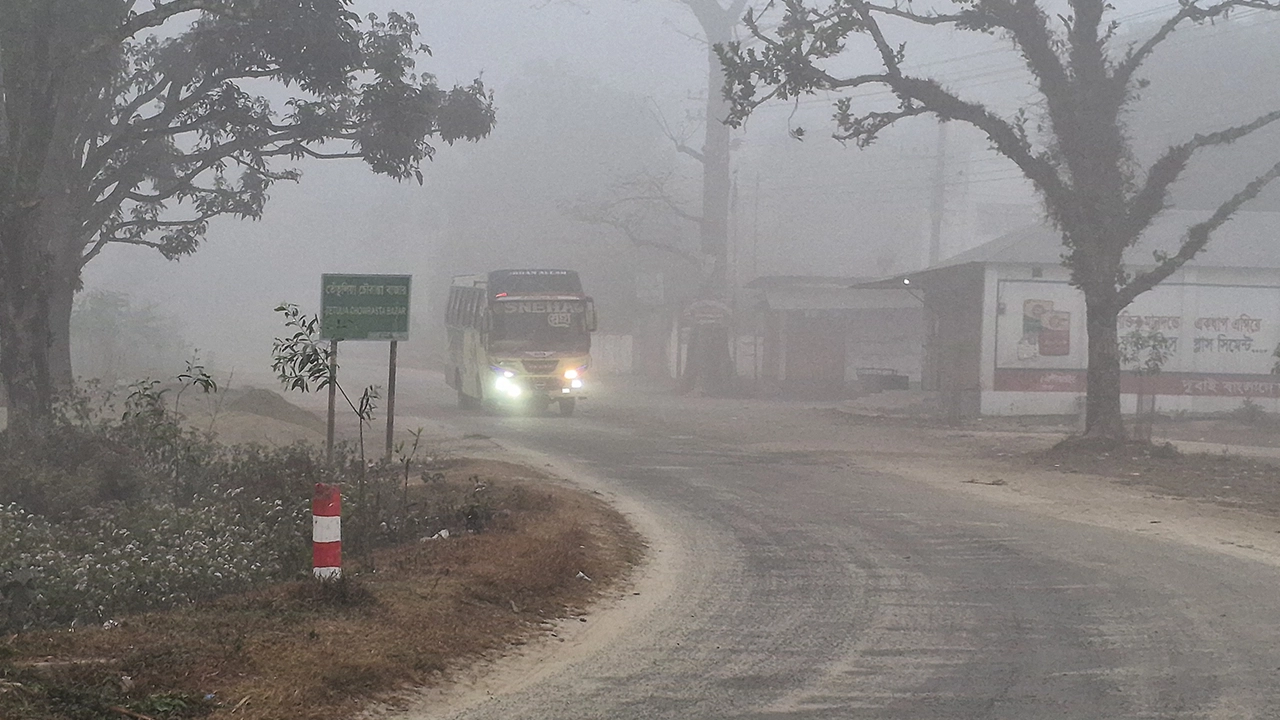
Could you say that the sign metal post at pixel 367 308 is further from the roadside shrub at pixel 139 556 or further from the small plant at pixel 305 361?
the roadside shrub at pixel 139 556

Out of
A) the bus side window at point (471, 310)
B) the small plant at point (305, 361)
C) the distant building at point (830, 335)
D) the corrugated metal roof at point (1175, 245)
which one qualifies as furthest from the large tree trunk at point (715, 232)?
the small plant at point (305, 361)

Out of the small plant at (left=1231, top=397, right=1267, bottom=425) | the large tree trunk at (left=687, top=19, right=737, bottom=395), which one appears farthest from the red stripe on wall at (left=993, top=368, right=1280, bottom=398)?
the large tree trunk at (left=687, top=19, right=737, bottom=395)

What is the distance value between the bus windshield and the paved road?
12.6m

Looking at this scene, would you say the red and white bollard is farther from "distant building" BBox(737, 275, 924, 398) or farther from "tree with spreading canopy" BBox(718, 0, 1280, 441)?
"distant building" BBox(737, 275, 924, 398)

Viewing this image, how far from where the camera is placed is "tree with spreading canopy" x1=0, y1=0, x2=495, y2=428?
48.0 ft

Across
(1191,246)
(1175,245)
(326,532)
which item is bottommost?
(326,532)

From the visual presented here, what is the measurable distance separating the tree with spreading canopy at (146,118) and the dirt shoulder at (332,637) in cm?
761

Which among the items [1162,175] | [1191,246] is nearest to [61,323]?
[1162,175]

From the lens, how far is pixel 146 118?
74.9 feet

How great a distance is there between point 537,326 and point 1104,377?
13.1m

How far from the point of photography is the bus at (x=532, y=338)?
1088 inches

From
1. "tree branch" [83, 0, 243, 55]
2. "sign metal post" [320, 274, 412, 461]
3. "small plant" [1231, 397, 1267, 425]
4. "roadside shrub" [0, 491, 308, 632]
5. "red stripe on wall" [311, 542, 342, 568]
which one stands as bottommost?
"roadside shrub" [0, 491, 308, 632]

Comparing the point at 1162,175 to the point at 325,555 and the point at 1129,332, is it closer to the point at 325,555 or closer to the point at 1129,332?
the point at 1129,332

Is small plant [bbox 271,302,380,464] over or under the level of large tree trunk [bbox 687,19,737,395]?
under
